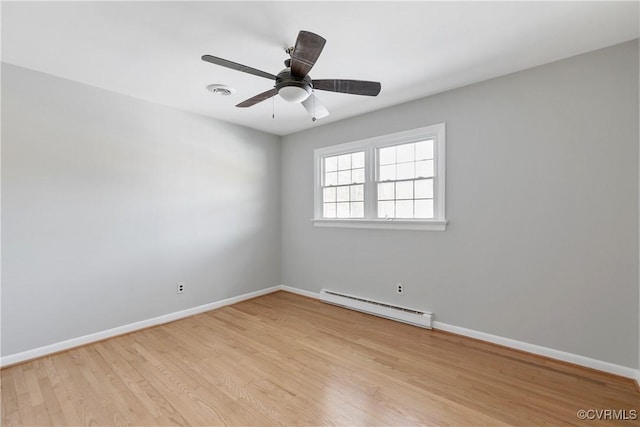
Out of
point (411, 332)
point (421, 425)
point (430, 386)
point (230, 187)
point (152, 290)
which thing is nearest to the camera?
point (421, 425)

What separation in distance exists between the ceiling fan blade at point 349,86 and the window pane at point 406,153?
4.87 feet

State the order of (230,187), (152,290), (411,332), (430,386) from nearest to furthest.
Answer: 1. (430,386)
2. (411,332)
3. (152,290)
4. (230,187)

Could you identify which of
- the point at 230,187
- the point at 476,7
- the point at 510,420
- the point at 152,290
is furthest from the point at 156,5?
the point at 510,420

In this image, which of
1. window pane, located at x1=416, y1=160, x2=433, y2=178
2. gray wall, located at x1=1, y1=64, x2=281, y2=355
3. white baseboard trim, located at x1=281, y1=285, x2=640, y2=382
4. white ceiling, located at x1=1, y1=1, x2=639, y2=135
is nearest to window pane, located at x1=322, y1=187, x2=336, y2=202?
gray wall, located at x1=1, y1=64, x2=281, y2=355

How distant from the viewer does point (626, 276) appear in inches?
88.5

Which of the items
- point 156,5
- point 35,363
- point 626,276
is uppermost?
point 156,5

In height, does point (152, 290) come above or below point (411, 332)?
above

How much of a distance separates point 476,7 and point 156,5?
6.89 ft

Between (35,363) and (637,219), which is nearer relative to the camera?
(637,219)

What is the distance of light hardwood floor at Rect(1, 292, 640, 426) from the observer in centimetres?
186

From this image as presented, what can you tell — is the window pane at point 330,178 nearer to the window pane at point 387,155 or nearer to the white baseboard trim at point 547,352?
the window pane at point 387,155

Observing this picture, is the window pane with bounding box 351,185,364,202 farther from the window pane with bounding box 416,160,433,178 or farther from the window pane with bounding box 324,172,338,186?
the window pane with bounding box 416,160,433,178

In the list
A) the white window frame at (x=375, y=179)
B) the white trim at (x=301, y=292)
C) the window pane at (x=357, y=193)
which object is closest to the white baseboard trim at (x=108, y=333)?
the white trim at (x=301, y=292)

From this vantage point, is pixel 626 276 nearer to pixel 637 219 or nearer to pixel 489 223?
pixel 637 219
